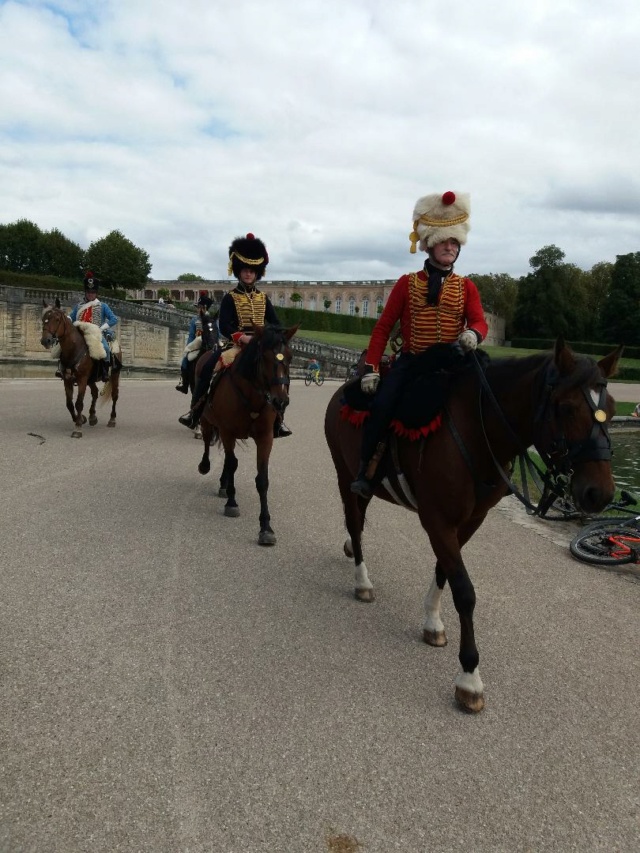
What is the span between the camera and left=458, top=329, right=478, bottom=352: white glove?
4516mm

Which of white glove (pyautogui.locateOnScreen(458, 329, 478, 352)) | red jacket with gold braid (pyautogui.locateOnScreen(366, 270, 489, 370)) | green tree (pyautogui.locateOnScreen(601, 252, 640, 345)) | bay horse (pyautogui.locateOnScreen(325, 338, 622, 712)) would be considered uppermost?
green tree (pyautogui.locateOnScreen(601, 252, 640, 345))

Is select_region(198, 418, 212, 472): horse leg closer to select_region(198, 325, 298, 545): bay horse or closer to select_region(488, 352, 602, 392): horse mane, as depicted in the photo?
select_region(198, 325, 298, 545): bay horse

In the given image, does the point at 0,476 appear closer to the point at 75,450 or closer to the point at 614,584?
the point at 75,450

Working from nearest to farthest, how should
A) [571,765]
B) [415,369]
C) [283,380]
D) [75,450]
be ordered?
[571,765]
[415,369]
[283,380]
[75,450]

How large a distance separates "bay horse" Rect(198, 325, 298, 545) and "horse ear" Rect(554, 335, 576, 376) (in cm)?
383

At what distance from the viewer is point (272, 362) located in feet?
23.8

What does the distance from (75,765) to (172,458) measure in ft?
28.7

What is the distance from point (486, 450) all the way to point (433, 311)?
3.89 ft

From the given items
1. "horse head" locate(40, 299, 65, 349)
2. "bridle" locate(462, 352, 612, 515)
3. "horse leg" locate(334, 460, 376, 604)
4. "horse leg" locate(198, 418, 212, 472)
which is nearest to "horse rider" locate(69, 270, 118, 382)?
"horse head" locate(40, 299, 65, 349)

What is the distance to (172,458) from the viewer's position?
11.8 m

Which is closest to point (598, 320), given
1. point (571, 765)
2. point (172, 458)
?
point (172, 458)

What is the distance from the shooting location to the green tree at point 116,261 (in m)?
96.0

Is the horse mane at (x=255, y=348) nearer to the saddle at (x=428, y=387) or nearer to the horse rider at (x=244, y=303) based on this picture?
the horse rider at (x=244, y=303)

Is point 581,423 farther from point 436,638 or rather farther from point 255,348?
point 255,348
